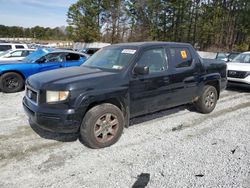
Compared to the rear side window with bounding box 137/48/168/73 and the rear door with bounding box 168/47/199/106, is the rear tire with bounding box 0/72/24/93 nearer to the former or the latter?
the rear side window with bounding box 137/48/168/73

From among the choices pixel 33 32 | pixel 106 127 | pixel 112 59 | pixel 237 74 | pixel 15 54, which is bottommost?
pixel 106 127

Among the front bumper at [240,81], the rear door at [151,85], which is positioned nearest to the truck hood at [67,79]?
the rear door at [151,85]

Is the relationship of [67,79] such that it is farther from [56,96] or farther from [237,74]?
[237,74]

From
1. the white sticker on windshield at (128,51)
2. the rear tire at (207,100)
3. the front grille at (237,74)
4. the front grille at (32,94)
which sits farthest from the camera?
the front grille at (237,74)

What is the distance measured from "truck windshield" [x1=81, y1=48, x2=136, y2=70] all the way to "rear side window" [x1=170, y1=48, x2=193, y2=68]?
1.02m

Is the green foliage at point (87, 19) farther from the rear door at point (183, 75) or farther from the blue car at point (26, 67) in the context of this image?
the rear door at point (183, 75)

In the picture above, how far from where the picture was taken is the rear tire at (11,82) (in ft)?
26.4

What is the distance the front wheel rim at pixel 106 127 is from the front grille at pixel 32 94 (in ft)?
3.60

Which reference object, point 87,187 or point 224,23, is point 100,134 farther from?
point 224,23

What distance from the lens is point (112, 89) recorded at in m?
3.89

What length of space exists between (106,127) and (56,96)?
978mm

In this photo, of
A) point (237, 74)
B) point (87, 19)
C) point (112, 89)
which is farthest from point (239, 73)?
point (87, 19)

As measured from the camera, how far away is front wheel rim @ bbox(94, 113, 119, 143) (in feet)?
12.7

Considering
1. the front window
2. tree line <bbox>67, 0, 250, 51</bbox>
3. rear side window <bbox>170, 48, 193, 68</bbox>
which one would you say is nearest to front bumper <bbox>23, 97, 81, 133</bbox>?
rear side window <bbox>170, 48, 193, 68</bbox>
